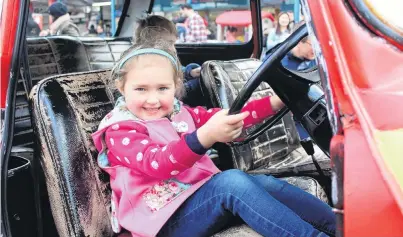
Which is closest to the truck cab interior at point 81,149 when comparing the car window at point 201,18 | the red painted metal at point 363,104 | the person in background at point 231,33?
the red painted metal at point 363,104

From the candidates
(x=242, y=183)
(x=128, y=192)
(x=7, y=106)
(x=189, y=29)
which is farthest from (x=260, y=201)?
(x=189, y=29)

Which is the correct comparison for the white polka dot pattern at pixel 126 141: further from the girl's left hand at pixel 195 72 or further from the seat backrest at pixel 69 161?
the girl's left hand at pixel 195 72

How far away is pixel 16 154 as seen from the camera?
2107mm

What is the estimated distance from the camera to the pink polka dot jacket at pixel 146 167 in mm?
1616

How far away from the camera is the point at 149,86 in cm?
180

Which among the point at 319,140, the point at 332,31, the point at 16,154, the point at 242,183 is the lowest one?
the point at 16,154

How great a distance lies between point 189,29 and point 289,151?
23.5 ft

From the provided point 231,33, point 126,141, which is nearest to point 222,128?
point 126,141

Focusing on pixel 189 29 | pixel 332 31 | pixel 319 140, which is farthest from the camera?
pixel 189 29

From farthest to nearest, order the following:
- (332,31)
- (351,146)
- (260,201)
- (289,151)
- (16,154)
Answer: (289,151) → (16,154) → (260,201) → (332,31) → (351,146)

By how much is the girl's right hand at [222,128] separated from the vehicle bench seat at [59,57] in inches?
52.3

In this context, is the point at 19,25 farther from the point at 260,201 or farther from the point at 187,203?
the point at 260,201

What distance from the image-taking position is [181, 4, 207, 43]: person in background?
9547 millimetres

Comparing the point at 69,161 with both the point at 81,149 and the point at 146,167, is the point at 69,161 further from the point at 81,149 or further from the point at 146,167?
the point at 146,167
